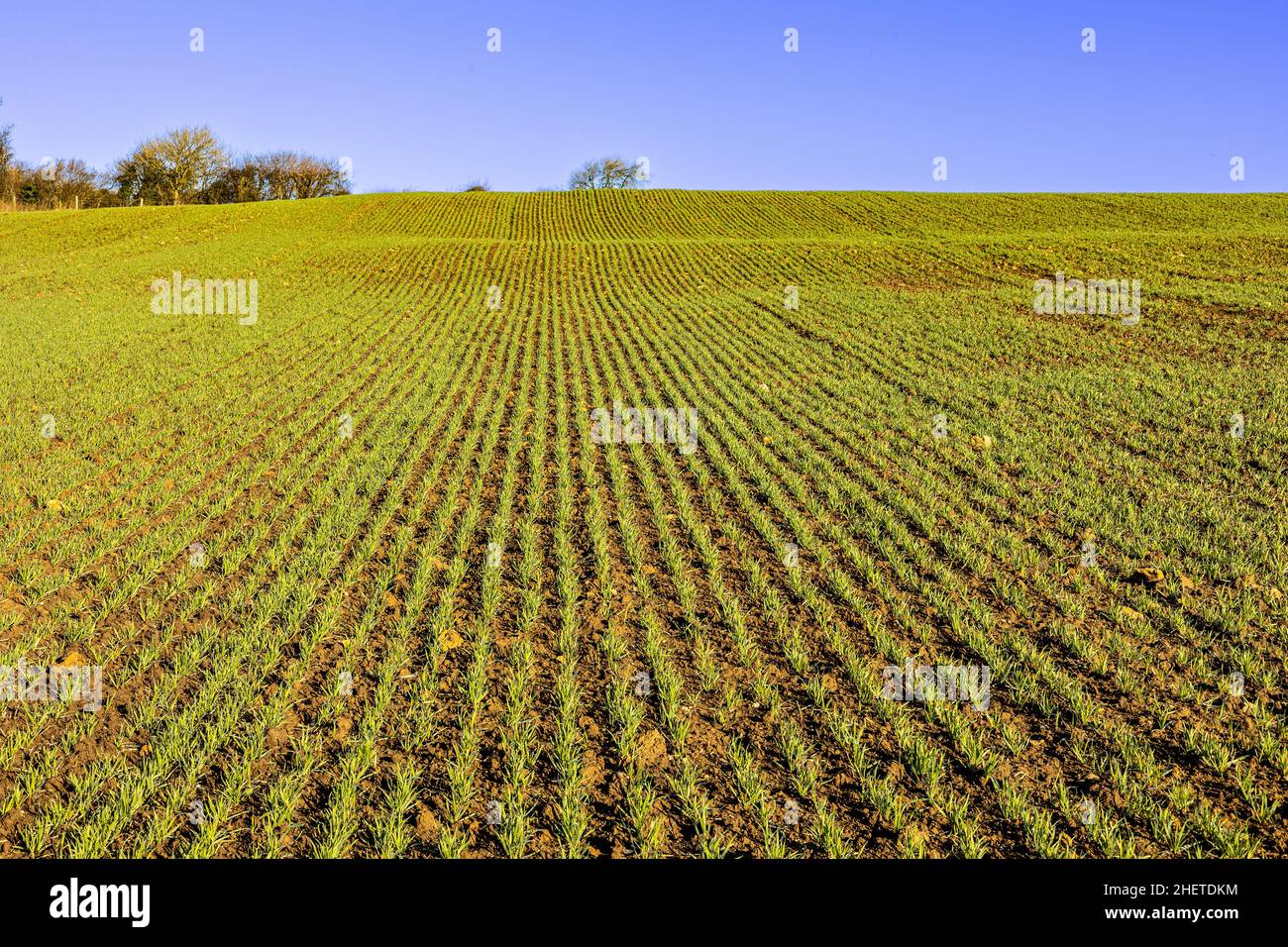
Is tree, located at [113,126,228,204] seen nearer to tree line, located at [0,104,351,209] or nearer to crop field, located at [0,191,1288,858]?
tree line, located at [0,104,351,209]

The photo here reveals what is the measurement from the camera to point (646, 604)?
20.5 feet

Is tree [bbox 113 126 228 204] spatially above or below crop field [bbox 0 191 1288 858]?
above

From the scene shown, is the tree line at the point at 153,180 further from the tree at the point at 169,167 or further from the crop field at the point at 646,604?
the crop field at the point at 646,604

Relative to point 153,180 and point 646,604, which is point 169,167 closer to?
point 153,180

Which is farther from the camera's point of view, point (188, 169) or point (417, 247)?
point (188, 169)

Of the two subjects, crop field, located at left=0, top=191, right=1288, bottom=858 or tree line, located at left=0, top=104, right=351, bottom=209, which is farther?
tree line, located at left=0, top=104, right=351, bottom=209

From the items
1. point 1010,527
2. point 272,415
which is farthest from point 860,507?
point 272,415

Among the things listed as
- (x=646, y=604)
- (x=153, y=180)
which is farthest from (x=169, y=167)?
(x=646, y=604)

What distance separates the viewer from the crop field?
151 inches

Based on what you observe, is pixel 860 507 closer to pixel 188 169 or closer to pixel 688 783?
pixel 688 783

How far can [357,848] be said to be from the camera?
355 centimetres

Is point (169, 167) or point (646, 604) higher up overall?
point (169, 167)

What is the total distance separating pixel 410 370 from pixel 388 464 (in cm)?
783

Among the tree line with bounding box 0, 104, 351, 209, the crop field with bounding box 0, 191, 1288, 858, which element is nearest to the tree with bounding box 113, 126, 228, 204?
the tree line with bounding box 0, 104, 351, 209
